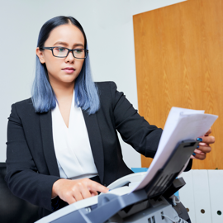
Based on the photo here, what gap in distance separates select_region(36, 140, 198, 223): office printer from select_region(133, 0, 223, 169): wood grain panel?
1673 mm

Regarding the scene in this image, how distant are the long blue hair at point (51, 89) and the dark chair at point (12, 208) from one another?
41cm

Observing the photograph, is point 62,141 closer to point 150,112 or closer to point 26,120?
point 26,120

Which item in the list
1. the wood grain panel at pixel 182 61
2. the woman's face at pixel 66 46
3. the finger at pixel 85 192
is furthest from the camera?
the wood grain panel at pixel 182 61

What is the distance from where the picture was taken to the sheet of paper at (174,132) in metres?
0.41

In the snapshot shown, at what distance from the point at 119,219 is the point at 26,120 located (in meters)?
0.74

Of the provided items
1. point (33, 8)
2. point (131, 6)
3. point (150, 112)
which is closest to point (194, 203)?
point (150, 112)

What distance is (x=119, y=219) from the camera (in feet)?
1.55

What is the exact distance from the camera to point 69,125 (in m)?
1.09

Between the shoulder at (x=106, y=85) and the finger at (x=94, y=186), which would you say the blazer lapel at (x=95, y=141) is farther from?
the finger at (x=94, y=186)

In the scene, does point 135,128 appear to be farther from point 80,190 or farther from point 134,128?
point 80,190

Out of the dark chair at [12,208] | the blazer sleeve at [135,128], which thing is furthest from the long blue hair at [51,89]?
the dark chair at [12,208]

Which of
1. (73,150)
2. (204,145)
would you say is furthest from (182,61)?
(204,145)

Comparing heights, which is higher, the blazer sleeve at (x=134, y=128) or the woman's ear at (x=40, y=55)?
the woman's ear at (x=40, y=55)

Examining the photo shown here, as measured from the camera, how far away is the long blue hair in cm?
111
